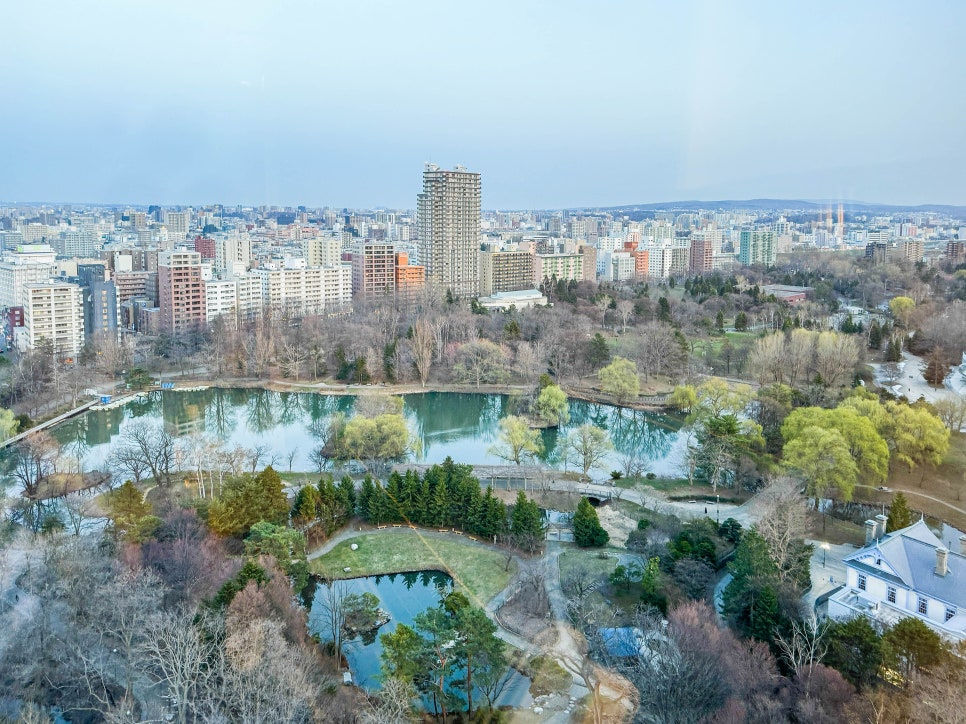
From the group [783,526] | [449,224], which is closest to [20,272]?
[449,224]

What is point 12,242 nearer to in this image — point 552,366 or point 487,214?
point 552,366

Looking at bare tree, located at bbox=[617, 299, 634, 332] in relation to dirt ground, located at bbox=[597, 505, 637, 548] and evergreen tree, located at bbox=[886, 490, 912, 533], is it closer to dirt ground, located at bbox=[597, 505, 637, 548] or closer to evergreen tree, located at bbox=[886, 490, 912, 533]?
dirt ground, located at bbox=[597, 505, 637, 548]

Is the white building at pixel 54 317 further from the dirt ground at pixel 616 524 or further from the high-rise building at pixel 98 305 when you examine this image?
the dirt ground at pixel 616 524

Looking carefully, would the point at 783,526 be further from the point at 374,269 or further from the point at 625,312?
the point at 374,269

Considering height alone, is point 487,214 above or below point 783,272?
above

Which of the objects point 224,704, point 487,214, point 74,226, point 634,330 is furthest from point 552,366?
point 487,214

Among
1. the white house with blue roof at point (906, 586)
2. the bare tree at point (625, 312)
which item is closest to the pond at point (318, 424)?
the white house with blue roof at point (906, 586)
